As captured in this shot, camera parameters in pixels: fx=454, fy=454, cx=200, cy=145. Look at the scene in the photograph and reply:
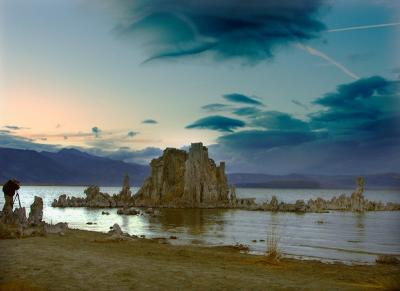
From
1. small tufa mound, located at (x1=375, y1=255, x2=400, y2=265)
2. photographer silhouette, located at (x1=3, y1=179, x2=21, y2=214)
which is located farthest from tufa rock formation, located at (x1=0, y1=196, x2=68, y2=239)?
small tufa mound, located at (x1=375, y1=255, x2=400, y2=265)

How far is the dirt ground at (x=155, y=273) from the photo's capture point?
43.0 ft

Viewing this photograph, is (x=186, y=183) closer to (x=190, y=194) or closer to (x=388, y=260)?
(x=190, y=194)

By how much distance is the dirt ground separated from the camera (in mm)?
13109

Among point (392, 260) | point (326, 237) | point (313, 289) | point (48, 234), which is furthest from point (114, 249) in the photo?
point (326, 237)

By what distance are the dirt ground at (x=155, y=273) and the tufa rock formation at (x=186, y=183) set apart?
85.0m

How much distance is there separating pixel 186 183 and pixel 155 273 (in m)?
95.6

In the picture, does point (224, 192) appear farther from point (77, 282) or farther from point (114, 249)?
point (77, 282)

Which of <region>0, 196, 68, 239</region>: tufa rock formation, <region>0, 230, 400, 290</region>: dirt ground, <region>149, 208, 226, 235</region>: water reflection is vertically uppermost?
<region>0, 196, 68, 239</region>: tufa rock formation

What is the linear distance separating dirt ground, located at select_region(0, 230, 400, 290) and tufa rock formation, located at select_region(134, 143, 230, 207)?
3348 inches

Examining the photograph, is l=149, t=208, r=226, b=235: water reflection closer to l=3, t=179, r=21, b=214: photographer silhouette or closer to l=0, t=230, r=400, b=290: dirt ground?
l=3, t=179, r=21, b=214: photographer silhouette

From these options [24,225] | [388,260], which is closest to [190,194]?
[24,225]

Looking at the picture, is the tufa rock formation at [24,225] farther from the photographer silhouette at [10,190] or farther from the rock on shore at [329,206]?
the rock on shore at [329,206]

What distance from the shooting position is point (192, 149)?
367 feet

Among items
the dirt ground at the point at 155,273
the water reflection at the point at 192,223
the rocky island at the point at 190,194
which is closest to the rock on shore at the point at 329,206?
the rocky island at the point at 190,194
